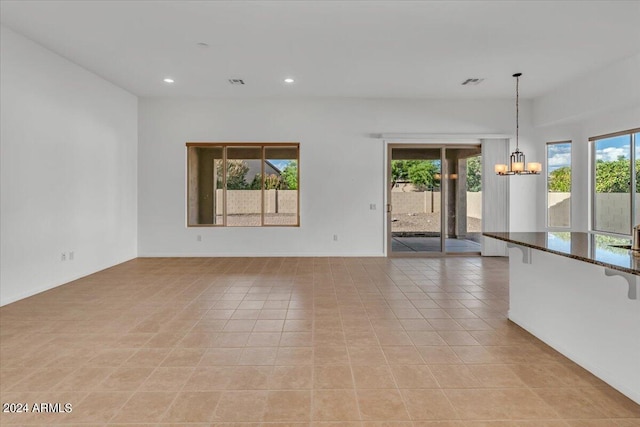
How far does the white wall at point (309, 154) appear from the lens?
7.48 metres

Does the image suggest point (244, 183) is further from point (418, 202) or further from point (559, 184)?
point (559, 184)

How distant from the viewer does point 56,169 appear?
5.09m

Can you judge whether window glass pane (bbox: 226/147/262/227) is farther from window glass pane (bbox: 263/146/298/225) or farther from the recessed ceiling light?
the recessed ceiling light

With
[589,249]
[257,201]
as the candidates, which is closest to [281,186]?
[257,201]

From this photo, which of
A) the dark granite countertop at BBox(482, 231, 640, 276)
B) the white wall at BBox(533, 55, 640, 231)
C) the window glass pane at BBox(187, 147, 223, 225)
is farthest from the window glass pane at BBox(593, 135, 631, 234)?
the window glass pane at BBox(187, 147, 223, 225)

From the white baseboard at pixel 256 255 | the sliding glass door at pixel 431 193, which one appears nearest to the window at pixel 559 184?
the sliding glass door at pixel 431 193

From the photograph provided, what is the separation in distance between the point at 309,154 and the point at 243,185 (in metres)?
1.60

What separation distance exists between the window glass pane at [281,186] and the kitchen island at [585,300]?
15.7 ft

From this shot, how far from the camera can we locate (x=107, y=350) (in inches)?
117

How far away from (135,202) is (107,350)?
16.6 ft

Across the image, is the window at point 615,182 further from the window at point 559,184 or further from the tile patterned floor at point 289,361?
the tile patterned floor at point 289,361

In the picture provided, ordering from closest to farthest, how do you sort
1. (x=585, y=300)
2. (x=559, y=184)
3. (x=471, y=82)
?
(x=585, y=300), (x=471, y=82), (x=559, y=184)

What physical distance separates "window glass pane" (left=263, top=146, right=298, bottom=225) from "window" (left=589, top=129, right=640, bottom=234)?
5.79 metres

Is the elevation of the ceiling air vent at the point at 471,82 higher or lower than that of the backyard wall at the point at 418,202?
higher
